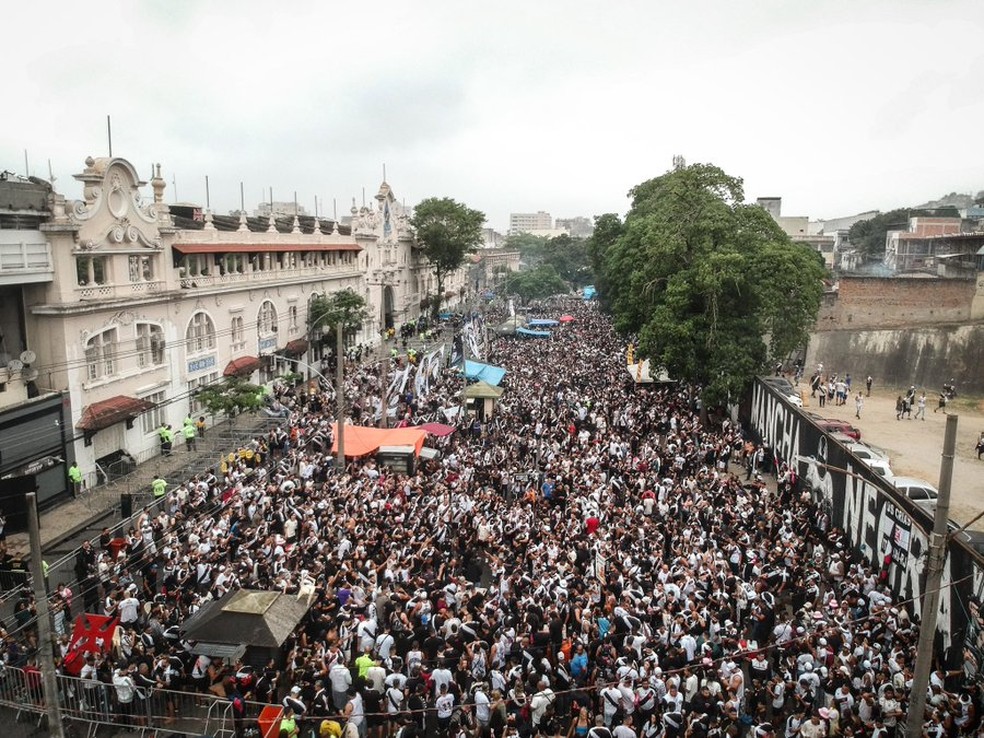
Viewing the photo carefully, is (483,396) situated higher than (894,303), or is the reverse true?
(894,303)

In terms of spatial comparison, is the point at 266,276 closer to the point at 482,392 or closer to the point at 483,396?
the point at 482,392

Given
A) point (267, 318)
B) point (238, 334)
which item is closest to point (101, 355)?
point (238, 334)

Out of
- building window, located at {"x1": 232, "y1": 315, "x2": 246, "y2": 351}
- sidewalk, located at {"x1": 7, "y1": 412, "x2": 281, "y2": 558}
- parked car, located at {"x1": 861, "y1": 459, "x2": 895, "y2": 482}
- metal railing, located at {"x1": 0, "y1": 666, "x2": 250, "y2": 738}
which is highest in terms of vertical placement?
building window, located at {"x1": 232, "y1": 315, "x2": 246, "y2": 351}

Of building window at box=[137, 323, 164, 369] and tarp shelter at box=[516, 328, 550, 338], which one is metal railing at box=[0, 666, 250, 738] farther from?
tarp shelter at box=[516, 328, 550, 338]

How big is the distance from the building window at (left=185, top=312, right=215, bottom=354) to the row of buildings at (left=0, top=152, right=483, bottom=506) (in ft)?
0.22

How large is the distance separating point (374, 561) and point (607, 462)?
28.6 feet

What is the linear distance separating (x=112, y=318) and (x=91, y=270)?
1.86 meters

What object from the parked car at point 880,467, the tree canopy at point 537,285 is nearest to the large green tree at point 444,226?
the tree canopy at point 537,285

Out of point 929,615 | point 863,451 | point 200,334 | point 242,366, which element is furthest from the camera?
point 242,366

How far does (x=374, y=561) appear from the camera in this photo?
15.4 m

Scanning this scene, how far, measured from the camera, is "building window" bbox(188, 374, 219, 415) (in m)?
30.3

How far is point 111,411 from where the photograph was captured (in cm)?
2469

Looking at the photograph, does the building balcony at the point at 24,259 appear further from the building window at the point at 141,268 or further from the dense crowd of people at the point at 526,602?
the dense crowd of people at the point at 526,602

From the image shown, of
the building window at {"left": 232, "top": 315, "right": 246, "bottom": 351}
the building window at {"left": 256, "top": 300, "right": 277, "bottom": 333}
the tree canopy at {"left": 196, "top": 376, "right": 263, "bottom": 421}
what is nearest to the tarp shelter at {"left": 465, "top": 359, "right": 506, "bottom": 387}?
the tree canopy at {"left": 196, "top": 376, "right": 263, "bottom": 421}
